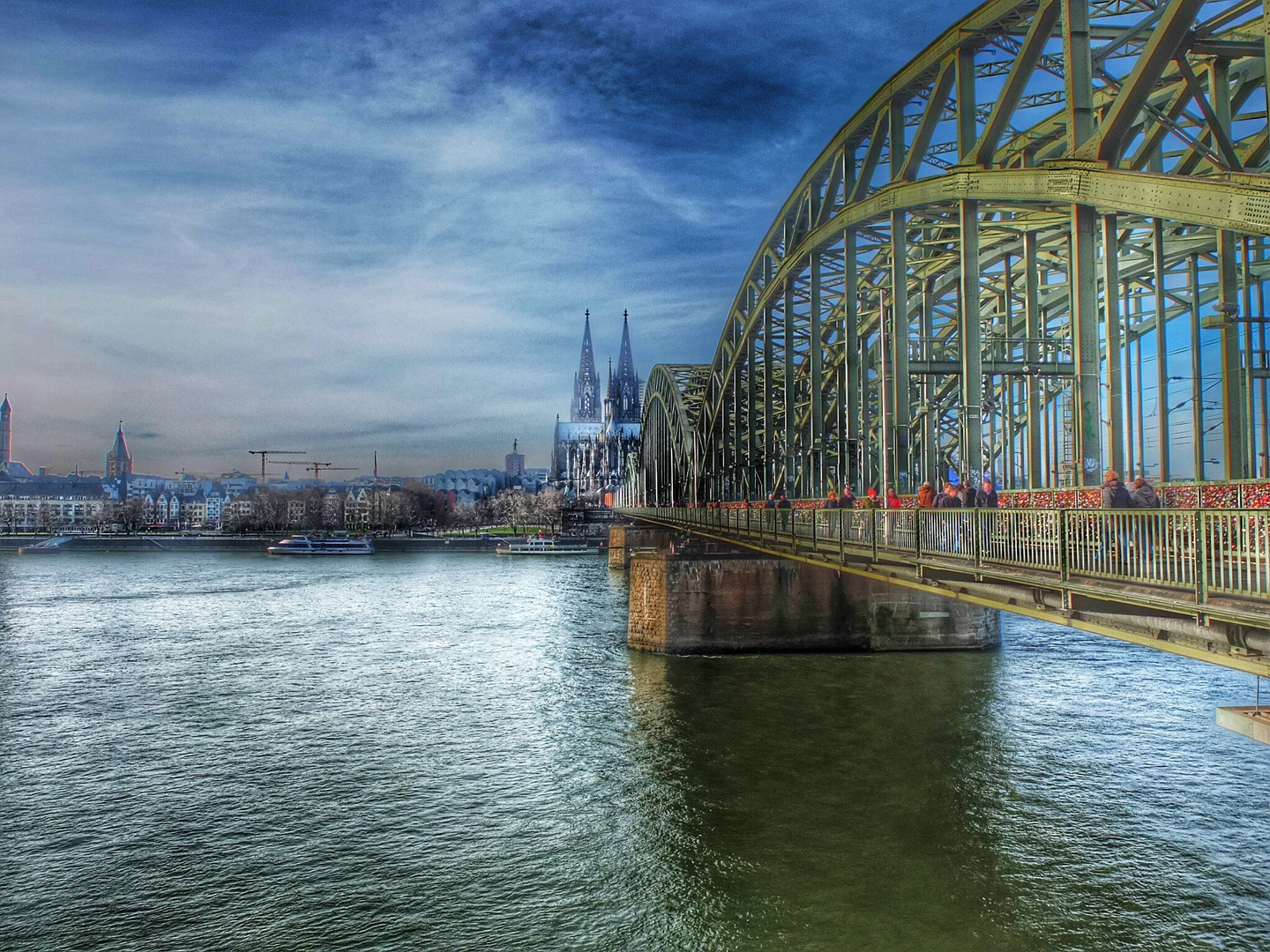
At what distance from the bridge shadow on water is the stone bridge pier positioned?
6.42 m

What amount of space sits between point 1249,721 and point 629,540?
54591 millimetres

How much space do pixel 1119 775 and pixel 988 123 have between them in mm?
13677

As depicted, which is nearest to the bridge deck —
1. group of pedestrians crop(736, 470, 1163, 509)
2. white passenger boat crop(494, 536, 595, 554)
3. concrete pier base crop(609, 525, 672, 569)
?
group of pedestrians crop(736, 470, 1163, 509)

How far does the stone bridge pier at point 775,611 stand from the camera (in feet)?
98.0

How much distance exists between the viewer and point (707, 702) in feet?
77.7

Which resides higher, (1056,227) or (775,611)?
(1056,227)

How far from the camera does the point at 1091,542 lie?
Result: 34.3 ft

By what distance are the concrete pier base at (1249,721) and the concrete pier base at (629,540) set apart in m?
33.3

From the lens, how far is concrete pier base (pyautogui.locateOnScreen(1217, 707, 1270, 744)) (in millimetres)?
7812

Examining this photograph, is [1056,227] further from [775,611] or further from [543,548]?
[543,548]

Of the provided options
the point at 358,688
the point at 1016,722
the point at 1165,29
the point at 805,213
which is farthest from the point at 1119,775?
the point at 805,213

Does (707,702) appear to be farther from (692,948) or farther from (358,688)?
(692,948)

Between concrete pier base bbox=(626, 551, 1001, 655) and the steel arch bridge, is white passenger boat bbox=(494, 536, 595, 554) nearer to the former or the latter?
the steel arch bridge

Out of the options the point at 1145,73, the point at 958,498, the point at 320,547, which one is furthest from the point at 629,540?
the point at 1145,73
